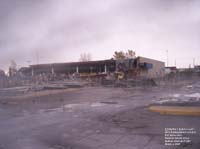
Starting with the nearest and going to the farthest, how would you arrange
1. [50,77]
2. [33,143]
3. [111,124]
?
[33,143]
[111,124]
[50,77]

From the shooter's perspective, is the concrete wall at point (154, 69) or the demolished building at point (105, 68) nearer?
the demolished building at point (105, 68)

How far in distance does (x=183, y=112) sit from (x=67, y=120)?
14.1 feet

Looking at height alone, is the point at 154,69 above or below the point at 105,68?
below

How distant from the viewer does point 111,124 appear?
740 centimetres

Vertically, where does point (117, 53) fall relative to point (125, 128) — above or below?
above

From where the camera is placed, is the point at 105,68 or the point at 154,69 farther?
the point at 154,69

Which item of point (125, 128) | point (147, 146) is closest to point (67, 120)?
point (125, 128)

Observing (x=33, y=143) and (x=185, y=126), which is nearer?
(x=33, y=143)

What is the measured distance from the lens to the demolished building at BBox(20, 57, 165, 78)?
1730 inches

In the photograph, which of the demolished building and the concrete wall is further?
the concrete wall

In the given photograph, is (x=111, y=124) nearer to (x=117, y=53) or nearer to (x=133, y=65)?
(x=133, y=65)

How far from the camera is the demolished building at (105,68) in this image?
43.9 m

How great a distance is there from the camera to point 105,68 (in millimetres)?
50750

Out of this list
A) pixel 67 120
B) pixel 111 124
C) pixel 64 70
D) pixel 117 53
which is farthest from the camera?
pixel 117 53
